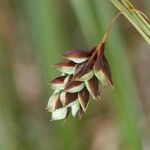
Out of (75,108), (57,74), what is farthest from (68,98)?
(57,74)

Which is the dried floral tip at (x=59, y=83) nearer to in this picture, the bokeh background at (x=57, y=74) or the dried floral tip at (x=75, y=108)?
the dried floral tip at (x=75, y=108)

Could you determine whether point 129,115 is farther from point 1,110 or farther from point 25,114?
point 25,114

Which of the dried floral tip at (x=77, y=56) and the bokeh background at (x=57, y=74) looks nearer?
the dried floral tip at (x=77, y=56)

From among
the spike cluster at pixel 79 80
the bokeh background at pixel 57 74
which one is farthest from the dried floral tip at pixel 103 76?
the bokeh background at pixel 57 74

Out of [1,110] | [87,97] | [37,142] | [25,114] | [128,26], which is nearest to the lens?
[87,97]

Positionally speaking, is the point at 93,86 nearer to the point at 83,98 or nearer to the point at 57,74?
the point at 83,98

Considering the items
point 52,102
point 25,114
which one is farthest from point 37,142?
point 52,102

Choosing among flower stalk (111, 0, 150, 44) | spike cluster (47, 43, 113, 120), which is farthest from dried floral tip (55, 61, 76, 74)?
flower stalk (111, 0, 150, 44)
